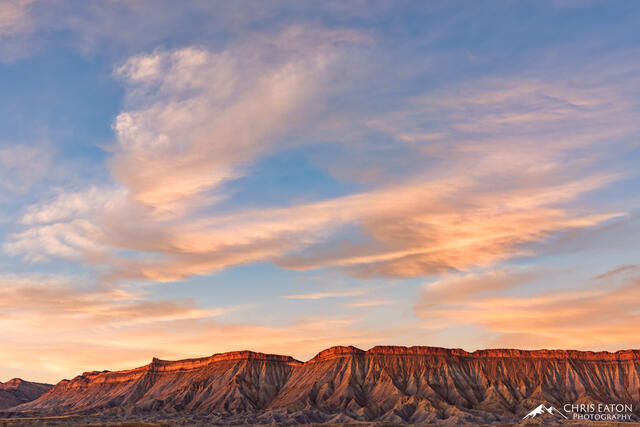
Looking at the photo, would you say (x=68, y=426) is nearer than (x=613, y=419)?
Yes

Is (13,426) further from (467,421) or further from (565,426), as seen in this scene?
(565,426)

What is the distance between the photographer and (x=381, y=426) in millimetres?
172375

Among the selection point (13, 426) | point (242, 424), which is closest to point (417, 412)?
point (242, 424)

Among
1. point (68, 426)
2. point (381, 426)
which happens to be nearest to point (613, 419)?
point (381, 426)

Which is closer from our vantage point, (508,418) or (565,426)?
(565,426)

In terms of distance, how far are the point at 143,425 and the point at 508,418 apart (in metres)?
99.5

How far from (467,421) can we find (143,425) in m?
84.6

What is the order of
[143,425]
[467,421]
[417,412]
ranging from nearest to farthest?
1. [143,425]
2. [467,421]
3. [417,412]

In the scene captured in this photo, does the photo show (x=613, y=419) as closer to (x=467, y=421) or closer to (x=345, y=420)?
(x=467, y=421)

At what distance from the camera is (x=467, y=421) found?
184875mm

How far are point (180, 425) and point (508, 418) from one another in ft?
296

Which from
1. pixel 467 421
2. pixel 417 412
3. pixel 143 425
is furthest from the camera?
pixel 417 412

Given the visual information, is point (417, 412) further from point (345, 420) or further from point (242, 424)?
point (242, 424)

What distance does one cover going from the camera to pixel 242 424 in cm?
18688
